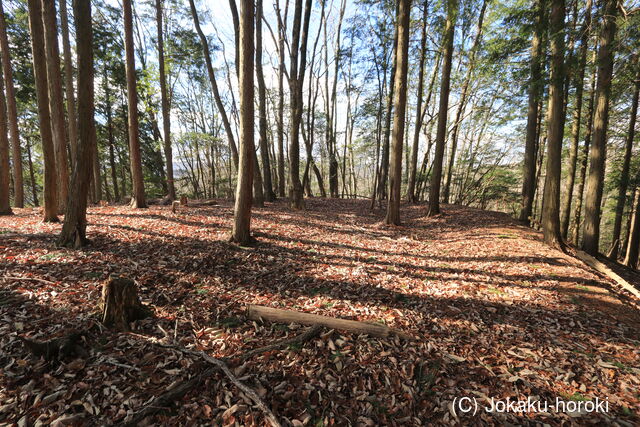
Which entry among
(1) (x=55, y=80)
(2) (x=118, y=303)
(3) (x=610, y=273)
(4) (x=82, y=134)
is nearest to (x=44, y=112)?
(1) (x=55, y=80)

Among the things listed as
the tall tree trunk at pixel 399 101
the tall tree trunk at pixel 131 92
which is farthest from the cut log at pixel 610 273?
the tall tree trunk at pixel 131 92

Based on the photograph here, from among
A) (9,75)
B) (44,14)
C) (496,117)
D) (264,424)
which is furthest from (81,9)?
(496,117)

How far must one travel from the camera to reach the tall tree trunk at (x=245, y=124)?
528cm

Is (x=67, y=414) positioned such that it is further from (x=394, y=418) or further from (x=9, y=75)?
(x=9, y=75)

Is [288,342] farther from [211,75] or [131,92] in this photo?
[211,75]

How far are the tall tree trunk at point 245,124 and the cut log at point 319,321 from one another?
8.79ft

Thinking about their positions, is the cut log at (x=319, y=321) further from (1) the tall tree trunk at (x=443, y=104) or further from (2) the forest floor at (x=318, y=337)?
(1) the tall tree trunk at (x=443, y=104)

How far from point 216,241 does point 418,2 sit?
14019 mm

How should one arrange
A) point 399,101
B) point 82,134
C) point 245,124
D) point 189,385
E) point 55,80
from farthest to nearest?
point 399,101 < point 55,80 < point 245,124 < point 82,134 < point 189,385

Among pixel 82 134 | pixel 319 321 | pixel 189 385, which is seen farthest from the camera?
pixel 82 134

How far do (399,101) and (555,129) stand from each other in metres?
4.43

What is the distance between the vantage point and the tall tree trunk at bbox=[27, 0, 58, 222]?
6613 mm

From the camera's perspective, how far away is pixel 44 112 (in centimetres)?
699

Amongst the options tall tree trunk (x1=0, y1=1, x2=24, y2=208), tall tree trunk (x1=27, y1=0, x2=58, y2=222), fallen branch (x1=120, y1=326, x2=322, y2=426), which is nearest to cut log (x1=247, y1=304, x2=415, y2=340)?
fallen branch (x1=120, y1=326, x2=322, y2=426)
